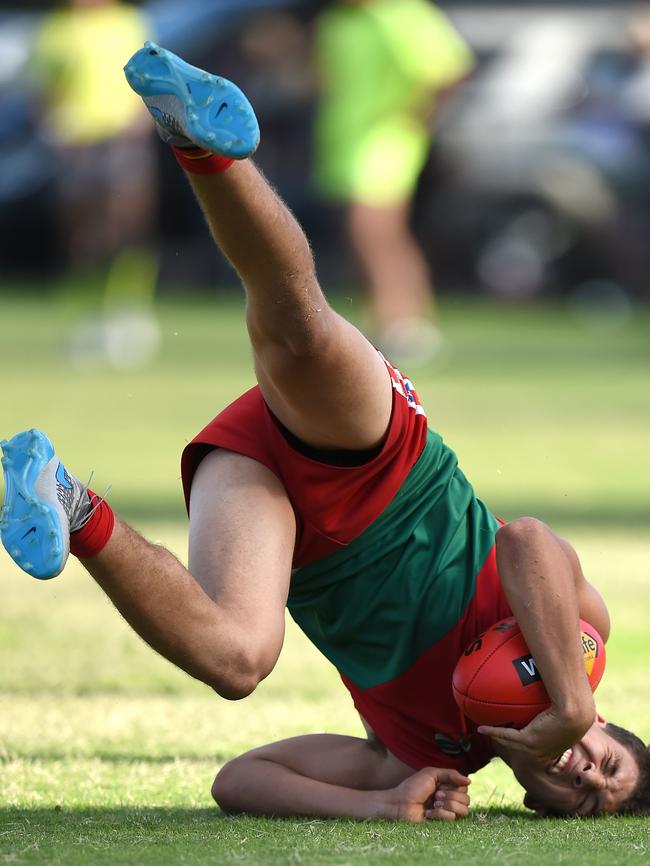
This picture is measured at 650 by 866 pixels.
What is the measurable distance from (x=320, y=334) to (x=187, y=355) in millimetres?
12823

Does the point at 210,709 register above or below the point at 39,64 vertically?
below

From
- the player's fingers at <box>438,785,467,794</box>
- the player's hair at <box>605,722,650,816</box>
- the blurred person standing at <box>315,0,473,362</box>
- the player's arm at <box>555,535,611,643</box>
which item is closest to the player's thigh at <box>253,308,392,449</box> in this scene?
the player's arm at <box>555,535,611,643</box>

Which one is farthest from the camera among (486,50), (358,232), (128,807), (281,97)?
(486,50)

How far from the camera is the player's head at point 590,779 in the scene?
448 cm

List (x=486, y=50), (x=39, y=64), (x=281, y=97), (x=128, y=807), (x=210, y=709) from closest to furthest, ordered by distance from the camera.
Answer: (x=128, y=807), (x=210, y=709), (x=39, y=64), (x=281, y=97), (x=486, y=50)

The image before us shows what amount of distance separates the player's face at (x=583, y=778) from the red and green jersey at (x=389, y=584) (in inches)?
9.0

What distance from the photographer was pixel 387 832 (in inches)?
168

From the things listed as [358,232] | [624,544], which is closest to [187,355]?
[358,232]

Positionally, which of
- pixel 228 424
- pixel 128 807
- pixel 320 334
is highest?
pixel 320 334

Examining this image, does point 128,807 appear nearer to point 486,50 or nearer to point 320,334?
point 320,334

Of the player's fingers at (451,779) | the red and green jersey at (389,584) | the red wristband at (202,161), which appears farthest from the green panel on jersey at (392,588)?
the red wristband at (202,161)

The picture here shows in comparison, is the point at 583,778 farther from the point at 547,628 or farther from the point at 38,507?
the point at 38,507

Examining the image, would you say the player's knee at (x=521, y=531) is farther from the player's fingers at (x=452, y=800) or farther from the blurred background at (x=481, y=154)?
the blurred background at (x=481, y=154)

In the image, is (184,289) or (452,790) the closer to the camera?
(452,790)
